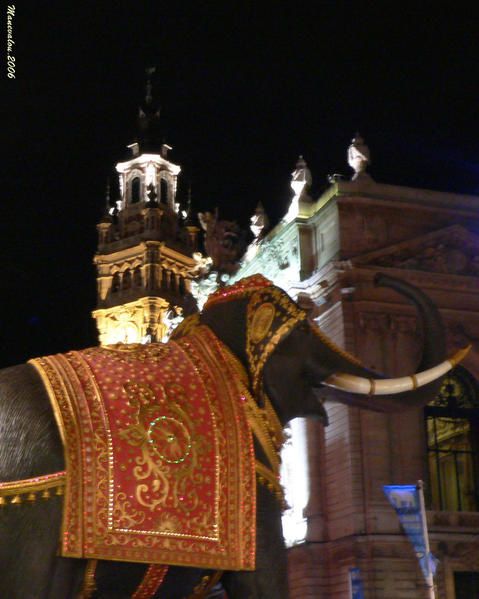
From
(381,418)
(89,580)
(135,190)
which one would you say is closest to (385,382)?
(89,580)

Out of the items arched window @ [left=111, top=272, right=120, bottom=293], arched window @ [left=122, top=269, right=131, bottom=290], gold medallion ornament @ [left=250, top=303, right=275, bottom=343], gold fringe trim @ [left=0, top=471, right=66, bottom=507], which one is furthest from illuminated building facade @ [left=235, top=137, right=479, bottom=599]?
arched window @ [left=111, top=272, right=120, bottom=293]

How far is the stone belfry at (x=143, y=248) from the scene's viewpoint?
5438 centimetres

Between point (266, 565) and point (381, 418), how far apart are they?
2237 centimetres

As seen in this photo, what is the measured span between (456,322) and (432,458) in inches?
169

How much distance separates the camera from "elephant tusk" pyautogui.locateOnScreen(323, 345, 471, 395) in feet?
18.6

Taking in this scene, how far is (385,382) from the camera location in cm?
568

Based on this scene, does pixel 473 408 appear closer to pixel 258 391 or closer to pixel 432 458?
pixel 432 458

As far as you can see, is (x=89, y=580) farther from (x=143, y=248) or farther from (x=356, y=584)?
(x=143, y=248)

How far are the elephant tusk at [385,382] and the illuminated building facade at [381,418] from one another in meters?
20.1

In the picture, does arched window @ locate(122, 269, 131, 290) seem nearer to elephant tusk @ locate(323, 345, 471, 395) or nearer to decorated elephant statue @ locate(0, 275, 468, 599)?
decorated elephant statue @ locate(0, 275, 468, 599)

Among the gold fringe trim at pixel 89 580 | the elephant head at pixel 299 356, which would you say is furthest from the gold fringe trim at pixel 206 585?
the elephant head at pixel 299 356

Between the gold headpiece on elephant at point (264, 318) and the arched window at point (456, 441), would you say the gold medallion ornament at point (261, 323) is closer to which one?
the gold headpiece on elephant at point (264, 318)

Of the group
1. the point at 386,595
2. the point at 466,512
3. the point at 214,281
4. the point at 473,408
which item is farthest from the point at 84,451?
the point at 214,281

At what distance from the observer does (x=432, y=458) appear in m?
29.0
